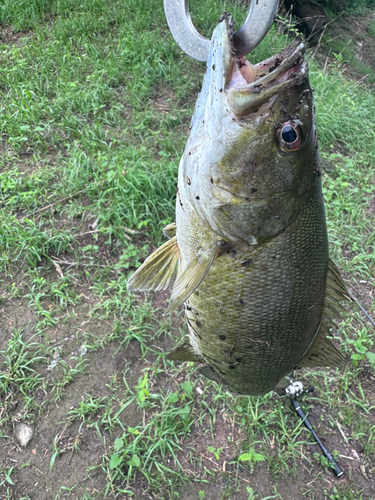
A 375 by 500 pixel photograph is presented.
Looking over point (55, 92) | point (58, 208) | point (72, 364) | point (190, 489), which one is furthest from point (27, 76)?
point (190, 489)

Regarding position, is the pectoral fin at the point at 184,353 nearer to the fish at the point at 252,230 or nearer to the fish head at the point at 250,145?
the fish at the point at 252,230

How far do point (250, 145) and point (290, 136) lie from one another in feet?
0.40

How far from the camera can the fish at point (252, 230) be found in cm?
107

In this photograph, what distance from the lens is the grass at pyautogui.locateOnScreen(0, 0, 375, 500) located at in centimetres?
244

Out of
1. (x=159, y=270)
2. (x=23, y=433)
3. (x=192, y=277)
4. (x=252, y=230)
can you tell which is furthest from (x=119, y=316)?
(x=252, y=230)

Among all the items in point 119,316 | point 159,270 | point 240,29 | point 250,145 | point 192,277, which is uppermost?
point 240,29

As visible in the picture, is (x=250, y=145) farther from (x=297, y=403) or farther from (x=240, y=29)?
(x=297, y=403)

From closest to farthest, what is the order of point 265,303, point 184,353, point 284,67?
1. point 284,67
2. point 265,303
3. point 184,353

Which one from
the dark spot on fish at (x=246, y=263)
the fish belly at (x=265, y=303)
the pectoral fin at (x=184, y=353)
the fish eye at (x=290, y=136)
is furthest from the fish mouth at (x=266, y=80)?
the pectoral fin at (x=184, y=353)

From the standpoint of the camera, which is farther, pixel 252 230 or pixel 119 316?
pixel 119 316

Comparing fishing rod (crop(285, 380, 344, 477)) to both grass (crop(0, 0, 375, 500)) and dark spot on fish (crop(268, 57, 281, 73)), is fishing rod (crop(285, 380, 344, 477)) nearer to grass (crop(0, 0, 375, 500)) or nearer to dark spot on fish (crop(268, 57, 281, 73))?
grass (crop(0, 0, 375, 500))

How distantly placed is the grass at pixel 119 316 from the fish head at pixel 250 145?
5.80 ft

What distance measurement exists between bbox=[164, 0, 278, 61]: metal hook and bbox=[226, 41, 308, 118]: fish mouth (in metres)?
0.06

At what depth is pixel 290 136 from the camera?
3.63 feet
